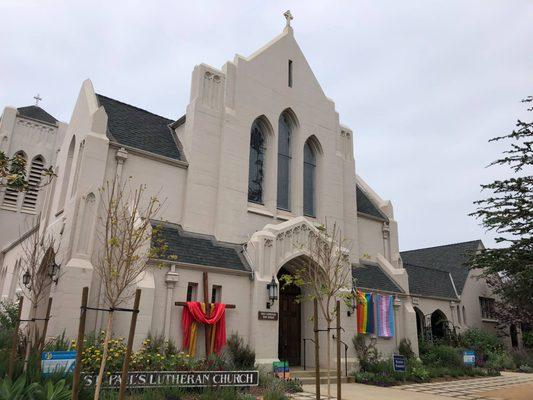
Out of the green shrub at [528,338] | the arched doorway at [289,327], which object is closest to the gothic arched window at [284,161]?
the arched doorway at [289,327]

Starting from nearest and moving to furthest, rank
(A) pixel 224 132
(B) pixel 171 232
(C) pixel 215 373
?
1. (C) pixel 215 373
2. (B) pixel 171 232
3. (A) pixel 224 132

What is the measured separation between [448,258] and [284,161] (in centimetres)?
2062

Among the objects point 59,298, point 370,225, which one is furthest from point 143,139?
point 370,225

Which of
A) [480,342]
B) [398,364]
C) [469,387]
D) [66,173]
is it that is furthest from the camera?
[480,342]

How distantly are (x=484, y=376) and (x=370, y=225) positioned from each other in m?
8.83

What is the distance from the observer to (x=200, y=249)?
15734mm

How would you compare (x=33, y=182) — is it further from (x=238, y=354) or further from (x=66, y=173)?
(x=238, y=354)

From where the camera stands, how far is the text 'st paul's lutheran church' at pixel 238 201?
14289 millimetres

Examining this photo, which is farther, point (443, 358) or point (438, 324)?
point (438, 324)

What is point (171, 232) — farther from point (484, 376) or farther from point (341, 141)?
point (484, 376)

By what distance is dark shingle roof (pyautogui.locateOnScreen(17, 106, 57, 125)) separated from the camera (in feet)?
107

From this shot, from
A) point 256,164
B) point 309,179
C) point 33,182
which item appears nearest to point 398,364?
point 309,179

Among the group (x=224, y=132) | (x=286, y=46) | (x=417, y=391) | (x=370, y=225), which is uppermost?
(x=286, y=46)

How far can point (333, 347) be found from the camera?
1745cm
